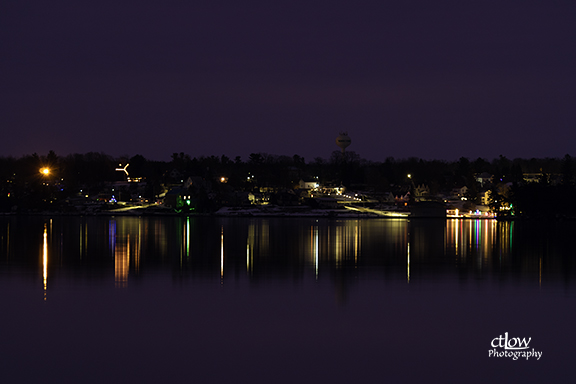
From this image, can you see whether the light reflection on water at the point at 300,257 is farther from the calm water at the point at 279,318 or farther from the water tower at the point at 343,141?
the water tower at the point at 343,141

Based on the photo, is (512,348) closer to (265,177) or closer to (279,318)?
(279,318)

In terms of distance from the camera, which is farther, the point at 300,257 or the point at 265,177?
the point at 265,177

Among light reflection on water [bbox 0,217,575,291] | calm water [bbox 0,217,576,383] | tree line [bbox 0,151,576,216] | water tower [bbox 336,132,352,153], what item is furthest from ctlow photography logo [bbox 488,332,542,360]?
water tower [bbox 336,132,352,153]

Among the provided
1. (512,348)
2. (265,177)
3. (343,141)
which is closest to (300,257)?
(512,348)

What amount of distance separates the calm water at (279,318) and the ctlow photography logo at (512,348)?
183mm

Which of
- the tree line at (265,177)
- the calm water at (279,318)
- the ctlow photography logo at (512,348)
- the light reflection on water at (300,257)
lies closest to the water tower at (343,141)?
the tree line at (265,177)

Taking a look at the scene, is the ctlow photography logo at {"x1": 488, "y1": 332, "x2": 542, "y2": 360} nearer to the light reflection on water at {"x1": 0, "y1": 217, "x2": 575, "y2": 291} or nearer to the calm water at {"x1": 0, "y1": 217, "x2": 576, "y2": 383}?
the calm water at {"x1": 0, "y1": 217, "x2": 576, "y2": 383}

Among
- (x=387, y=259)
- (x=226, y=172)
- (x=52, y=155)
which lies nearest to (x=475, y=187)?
(x=226, y=172)

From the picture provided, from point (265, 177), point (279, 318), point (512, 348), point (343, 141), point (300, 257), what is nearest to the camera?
point (512, 348)

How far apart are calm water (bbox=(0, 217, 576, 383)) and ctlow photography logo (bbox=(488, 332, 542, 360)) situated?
18 cm

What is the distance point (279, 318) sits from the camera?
13516 millimetres

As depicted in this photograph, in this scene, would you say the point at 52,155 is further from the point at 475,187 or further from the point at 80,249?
the point at 80,249

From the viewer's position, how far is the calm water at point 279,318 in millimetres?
9930

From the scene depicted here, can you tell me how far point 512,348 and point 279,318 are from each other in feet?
16.1
